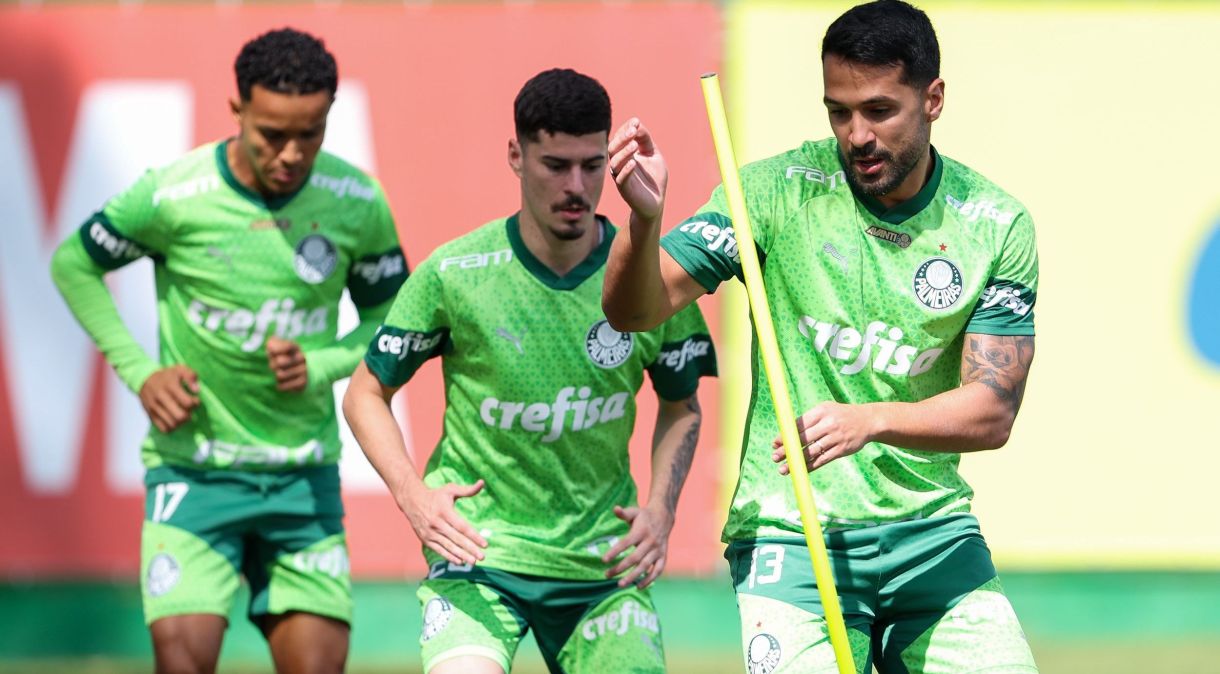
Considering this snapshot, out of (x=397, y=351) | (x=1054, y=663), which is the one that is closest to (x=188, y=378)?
(x=397, y=351)

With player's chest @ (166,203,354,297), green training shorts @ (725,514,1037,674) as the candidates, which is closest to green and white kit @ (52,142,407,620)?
Answer: player's chest @ (166,203,354,297)

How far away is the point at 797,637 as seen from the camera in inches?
168

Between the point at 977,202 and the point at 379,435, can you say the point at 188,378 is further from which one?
the point at 977,202

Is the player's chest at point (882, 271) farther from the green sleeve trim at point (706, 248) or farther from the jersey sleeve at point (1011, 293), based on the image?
the green sleeve trim at point (706, 248)

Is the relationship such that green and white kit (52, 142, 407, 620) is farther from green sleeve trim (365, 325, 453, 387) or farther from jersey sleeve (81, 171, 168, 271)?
green sleeve trim (365, 325, 453, 387)

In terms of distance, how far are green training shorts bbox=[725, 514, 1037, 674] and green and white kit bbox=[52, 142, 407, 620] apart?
232 cm

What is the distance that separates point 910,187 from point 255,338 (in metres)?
A: 2.74

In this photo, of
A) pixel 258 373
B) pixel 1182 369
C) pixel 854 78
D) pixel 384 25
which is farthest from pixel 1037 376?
pixel 854 78

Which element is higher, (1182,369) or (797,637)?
(797,637)

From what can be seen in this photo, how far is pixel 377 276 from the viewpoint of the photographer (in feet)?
21.3

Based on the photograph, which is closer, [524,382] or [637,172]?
[637,172]

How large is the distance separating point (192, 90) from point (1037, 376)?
14.7 feet

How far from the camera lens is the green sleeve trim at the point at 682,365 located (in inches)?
213

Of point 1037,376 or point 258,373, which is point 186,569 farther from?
point 1037,376
